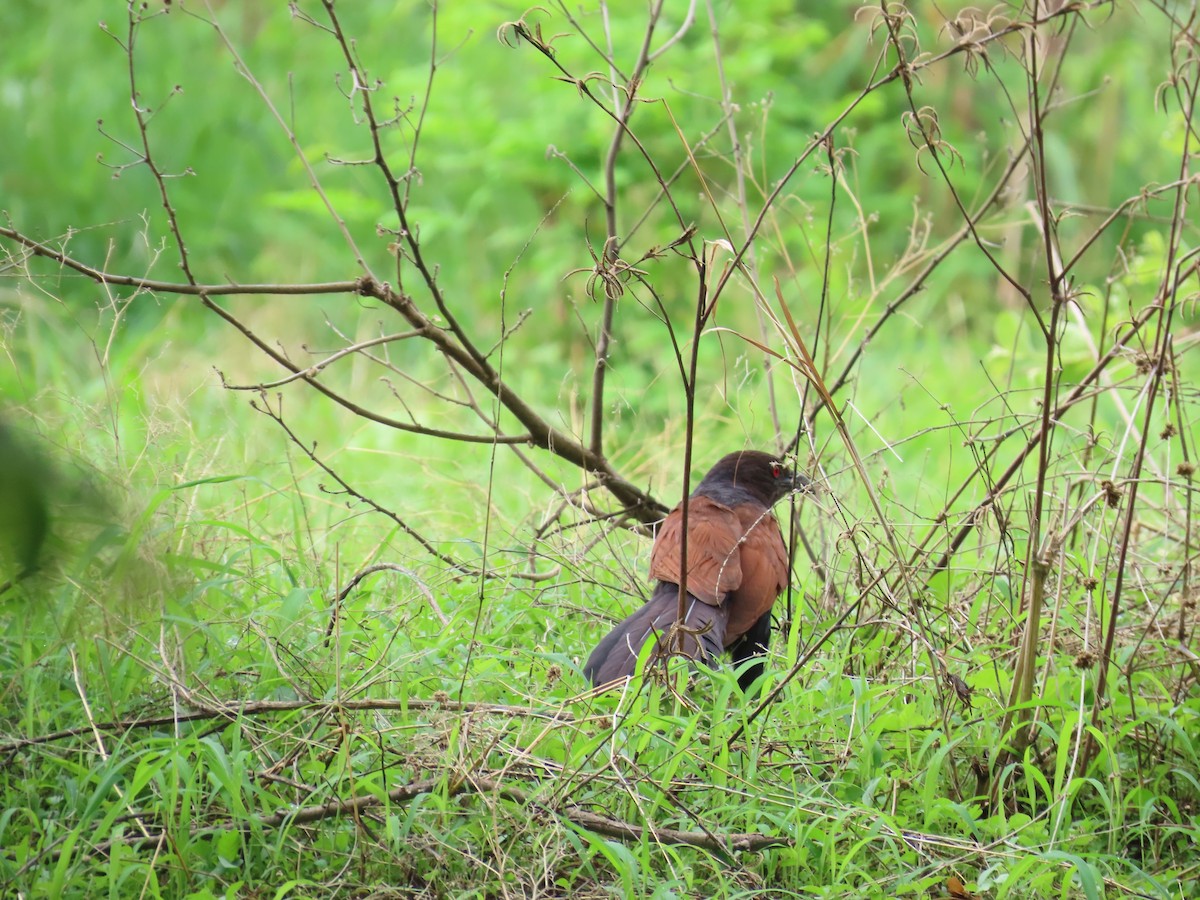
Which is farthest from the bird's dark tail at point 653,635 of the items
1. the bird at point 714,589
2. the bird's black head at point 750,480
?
the bird's black head at point 750,480

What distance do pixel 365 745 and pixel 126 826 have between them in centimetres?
48

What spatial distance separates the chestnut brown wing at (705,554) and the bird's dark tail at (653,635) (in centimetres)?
4

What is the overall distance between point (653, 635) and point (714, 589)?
18.3 inches

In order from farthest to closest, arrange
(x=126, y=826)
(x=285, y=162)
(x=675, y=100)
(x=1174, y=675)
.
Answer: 1. (x=285, y=162)
2. (x=675, y=100)
3. (x=1174, y=675)
4. (x=126, y=826)

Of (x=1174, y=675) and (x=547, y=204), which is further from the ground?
(x=547, y=204)

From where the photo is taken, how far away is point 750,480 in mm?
3742

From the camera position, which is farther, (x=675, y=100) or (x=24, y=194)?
(x=24, y=194)

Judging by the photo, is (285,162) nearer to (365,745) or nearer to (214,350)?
(214,350)

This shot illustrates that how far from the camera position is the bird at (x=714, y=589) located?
2.90 metres

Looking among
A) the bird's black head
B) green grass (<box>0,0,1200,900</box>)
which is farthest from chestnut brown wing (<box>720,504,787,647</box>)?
the bird's black head

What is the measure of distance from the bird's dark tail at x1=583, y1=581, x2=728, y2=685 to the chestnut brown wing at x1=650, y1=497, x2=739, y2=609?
39mm

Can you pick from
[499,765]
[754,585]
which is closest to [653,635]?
[499,765]

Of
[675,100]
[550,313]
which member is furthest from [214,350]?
[675,100]

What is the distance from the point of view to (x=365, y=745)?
8.27ft
